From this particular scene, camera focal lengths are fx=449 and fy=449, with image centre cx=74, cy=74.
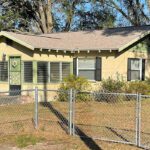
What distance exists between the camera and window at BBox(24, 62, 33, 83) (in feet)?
73.5

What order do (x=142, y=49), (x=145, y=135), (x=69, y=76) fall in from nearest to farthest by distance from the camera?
(x=145, y=135) < (x=69, y=76) < (x=142, y=49)

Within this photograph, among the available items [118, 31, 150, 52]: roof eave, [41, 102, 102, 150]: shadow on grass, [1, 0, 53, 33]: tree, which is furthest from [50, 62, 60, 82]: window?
[1, 0, 53, 33]: tree

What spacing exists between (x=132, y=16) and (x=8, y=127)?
2588 centimetres

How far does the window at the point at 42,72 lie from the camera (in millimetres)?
22625

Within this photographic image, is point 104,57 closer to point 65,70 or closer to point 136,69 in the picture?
point 136,69

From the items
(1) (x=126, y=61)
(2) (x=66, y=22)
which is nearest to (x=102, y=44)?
(1) (x=126, y=61)

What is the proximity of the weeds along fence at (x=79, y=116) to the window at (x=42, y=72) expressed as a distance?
2.45 ft

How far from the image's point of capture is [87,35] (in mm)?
27203

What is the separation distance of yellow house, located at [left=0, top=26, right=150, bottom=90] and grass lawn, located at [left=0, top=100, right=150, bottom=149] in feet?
9.87

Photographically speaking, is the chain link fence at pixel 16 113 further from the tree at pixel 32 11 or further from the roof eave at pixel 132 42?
the tree at pixel 32 11

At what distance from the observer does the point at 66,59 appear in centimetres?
2395

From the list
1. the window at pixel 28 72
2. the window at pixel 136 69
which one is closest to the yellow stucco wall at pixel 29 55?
the window at pixel 28 72

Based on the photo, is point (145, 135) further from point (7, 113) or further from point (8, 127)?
point (7, 113)

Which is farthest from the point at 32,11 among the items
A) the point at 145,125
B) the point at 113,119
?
the point at 145,125
